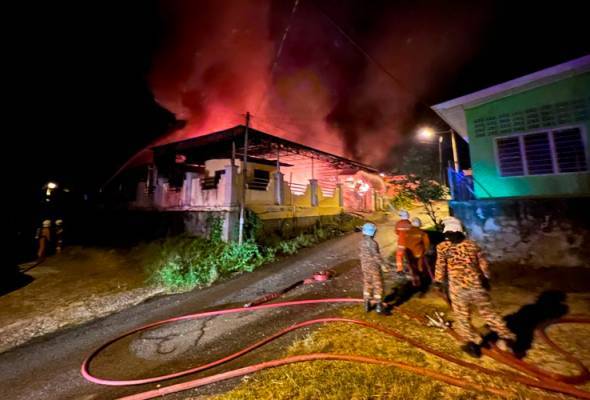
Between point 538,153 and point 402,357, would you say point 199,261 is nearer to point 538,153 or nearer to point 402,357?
point 402,357

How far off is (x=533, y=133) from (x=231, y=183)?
36.8 ft

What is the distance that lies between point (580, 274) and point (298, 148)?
12.6 m

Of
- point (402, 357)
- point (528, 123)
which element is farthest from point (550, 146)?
point (402, 357)

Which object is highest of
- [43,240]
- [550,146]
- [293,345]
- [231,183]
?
[550,146]

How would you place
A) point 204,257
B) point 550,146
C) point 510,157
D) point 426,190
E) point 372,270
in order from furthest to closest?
point 426,190, point 204,257, point 510,157, point 550,146, point 372,270

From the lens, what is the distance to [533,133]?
8.49 meters

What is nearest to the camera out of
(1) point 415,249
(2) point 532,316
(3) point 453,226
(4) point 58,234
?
(3) point 453,226

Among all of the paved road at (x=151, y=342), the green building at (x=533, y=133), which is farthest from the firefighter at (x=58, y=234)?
the green building at (x=533, y=133)

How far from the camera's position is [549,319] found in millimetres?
4945

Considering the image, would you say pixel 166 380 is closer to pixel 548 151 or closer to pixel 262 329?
pixel 262 329

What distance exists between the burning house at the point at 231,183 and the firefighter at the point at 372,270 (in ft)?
22.9

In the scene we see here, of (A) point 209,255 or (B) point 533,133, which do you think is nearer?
(B) point 533,133

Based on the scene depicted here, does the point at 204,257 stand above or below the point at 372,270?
below

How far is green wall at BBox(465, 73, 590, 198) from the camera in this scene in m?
7.73
